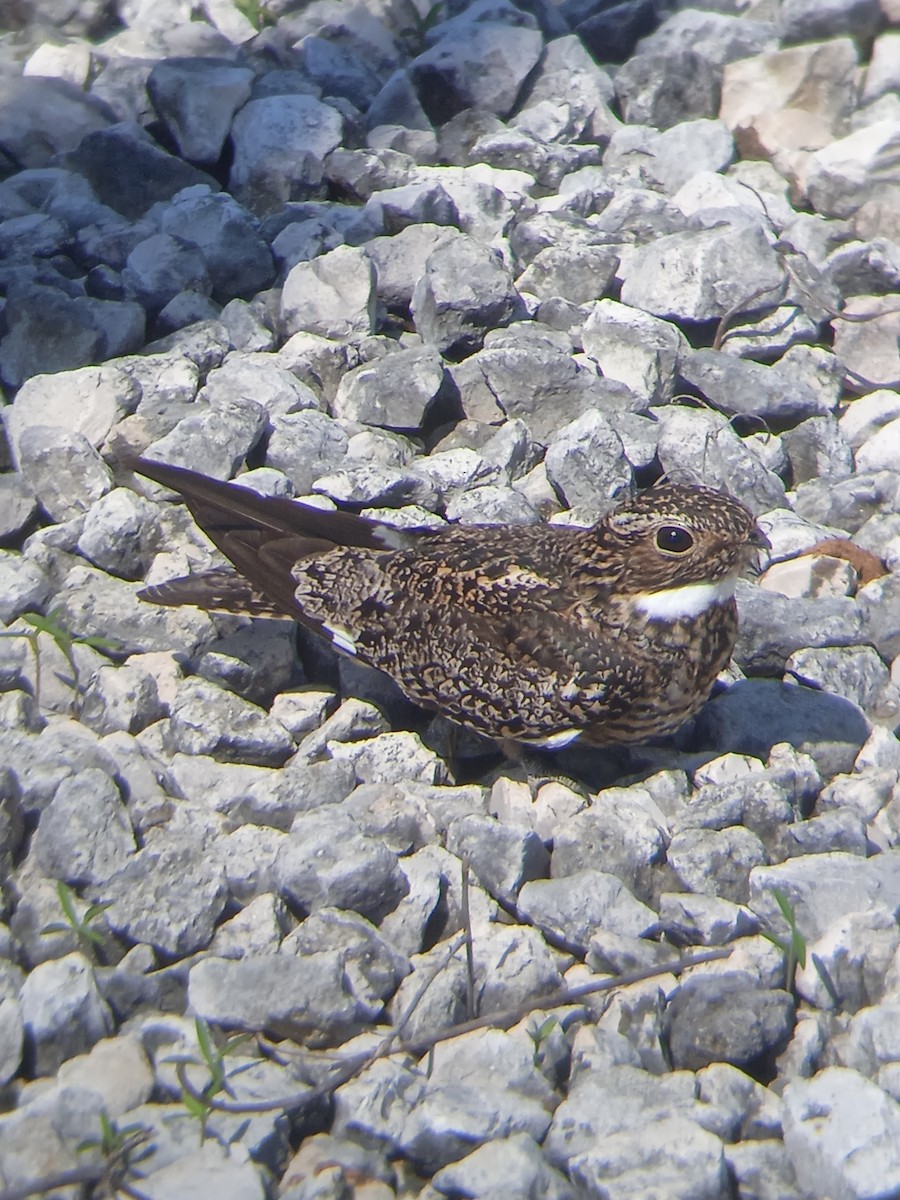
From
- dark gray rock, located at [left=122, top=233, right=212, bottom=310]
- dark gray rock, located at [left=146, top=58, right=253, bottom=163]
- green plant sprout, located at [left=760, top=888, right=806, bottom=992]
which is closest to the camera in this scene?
green plant sprout, located at [left=760, top=888, right=806, bottom=992]

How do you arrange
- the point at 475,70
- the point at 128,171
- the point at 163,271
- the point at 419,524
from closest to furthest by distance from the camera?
1. the point at 419,524
2. the point at 163,271
3. the point at 128,171
4. the point at 475,70

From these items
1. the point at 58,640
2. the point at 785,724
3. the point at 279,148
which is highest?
the point at 279,148

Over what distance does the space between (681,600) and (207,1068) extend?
4.41 feet

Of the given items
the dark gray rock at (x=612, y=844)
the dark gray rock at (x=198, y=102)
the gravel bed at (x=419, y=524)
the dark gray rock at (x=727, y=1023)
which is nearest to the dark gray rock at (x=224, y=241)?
the gravel bed at (x=419, y=524)

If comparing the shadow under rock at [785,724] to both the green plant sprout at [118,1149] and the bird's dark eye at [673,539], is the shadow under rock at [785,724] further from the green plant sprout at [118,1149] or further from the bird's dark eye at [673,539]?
the green plant sprout at [118,1149]

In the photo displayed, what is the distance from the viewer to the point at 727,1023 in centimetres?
224

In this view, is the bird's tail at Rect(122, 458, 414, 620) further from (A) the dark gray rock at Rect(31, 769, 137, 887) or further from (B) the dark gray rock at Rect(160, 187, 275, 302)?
(B) the dark gray rock at Rect(160, 187, 275, 302)

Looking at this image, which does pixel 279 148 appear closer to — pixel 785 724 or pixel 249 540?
pixel 249 540

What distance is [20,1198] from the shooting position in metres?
1.94

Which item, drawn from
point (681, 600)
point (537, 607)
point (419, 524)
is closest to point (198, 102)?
point (419, 524)

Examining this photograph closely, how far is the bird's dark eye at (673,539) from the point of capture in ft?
9.27

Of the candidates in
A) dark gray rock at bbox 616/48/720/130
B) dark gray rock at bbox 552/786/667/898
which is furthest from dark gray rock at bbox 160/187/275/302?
dark gray rock at bbox 552/786/667/898

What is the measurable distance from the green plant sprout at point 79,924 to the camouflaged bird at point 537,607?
85 centimetres

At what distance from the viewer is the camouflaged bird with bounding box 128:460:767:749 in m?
2.83
